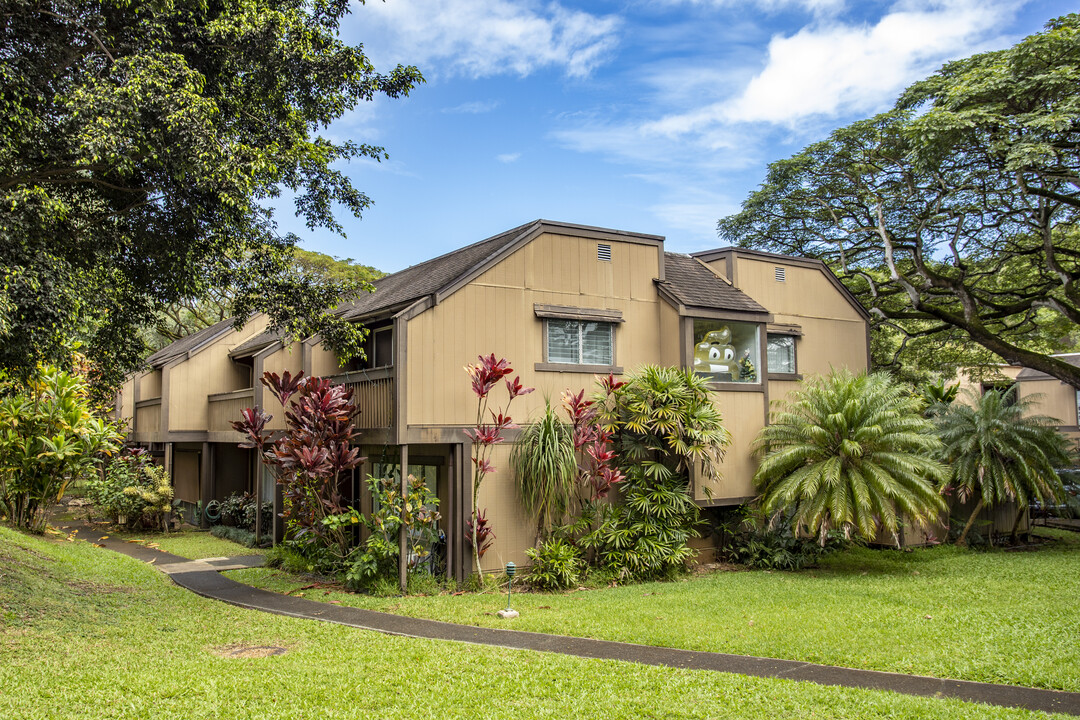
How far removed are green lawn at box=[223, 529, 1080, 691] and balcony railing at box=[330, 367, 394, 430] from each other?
2.91m

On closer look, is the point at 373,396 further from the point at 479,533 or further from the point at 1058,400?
the point at 1058,400

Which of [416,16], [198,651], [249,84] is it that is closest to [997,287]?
[416,16]

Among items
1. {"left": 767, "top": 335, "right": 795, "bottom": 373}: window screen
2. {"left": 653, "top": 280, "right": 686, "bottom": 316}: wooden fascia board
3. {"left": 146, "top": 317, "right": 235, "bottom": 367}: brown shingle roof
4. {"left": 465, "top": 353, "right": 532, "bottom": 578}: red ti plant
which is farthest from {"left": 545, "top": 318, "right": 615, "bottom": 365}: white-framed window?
{"left": 146, "top": 317, "right": 235, "bottom": 367}: brown shingle roof

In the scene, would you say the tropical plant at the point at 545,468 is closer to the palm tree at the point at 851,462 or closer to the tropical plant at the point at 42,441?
the palm tree at the point at 851,462

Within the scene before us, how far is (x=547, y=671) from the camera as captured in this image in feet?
25.9

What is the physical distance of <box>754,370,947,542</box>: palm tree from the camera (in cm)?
1384

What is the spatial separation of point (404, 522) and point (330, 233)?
5.64 meters

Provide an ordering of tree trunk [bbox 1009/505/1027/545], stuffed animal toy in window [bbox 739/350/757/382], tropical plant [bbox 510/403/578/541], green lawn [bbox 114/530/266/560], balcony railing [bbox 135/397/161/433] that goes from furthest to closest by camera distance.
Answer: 1. balcony railing [bbox 135/397/161/433]
2. tree trunk [bbox 1009/505/1027/545]
3. green lawn [bbox 114/530/266/560]
4. stuffed animal toy in window [bbox 739/350/757/382]
5. tropical plant [bbox 510/403/578/541]

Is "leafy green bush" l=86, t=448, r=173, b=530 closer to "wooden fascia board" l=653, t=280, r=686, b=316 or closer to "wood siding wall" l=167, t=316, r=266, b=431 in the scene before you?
"wood siding wall" l=167, t=316, r=266, b=431

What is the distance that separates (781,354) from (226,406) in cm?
1388

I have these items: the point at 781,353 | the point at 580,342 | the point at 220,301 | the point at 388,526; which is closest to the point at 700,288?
the point at 781,353

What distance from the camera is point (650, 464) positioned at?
1403cm

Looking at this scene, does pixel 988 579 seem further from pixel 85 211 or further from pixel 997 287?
pixel 85 211

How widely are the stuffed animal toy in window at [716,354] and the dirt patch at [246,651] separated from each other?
30.9ft
